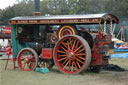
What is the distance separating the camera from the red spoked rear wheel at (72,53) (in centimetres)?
785

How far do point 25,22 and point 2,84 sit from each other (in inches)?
122

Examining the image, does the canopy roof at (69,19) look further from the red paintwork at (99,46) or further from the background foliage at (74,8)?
the background foliage at (74,8)

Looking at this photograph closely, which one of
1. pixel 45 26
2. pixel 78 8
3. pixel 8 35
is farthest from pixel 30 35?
pixel 78 8

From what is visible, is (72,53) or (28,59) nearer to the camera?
(72,53)

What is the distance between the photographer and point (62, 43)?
835 cm

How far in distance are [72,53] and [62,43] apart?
20.2 inches

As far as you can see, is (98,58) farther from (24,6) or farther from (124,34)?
(24,6)

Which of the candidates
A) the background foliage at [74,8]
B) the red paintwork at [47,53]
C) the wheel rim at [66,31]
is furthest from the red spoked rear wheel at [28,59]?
the background foliage at [74,8]

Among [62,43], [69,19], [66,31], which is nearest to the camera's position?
[69,19]

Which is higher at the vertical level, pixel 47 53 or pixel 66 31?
pixel 66 31

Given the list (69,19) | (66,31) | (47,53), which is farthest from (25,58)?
(69,19)

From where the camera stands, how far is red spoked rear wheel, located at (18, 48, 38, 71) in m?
8.97

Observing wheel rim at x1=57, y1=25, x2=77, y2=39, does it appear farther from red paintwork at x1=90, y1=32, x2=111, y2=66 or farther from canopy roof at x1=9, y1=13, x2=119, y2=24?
red paintwork at x1=90, y1=32, x2=111, y2=66

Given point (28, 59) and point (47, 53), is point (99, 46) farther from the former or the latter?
point (28, 59)
